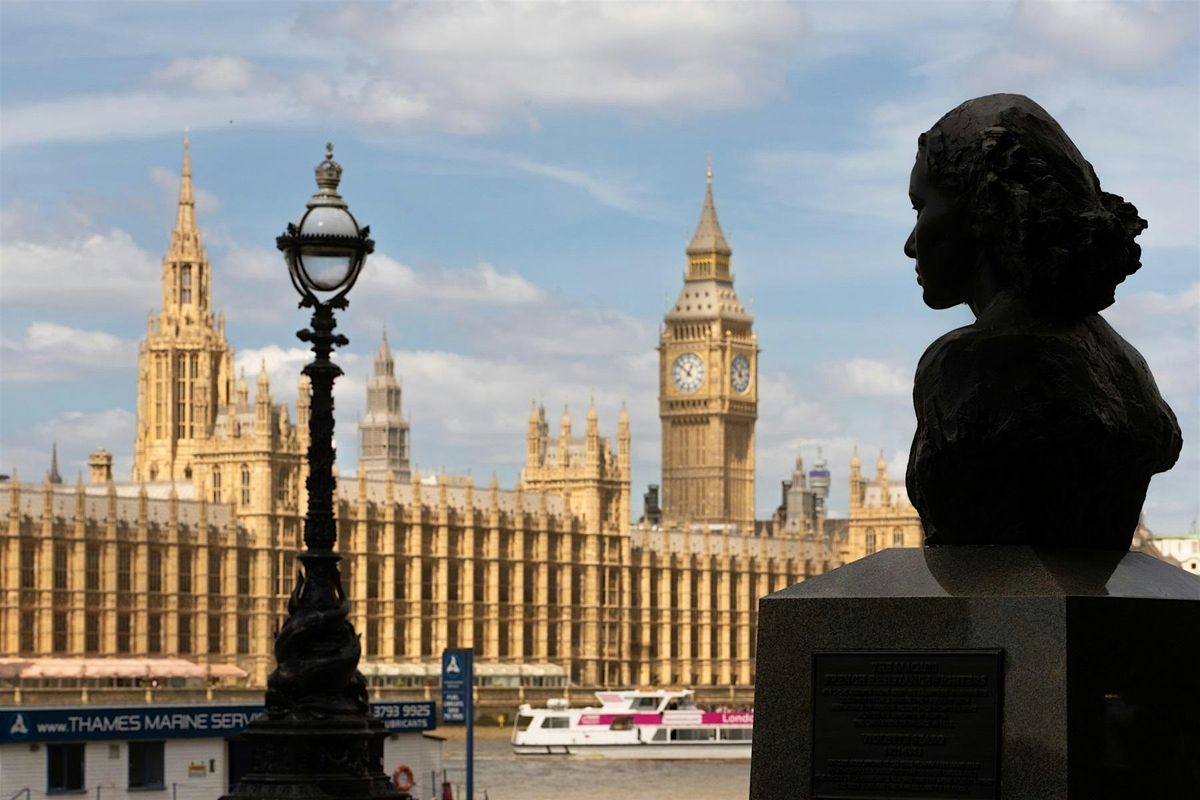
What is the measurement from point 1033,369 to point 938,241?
2.58 ft

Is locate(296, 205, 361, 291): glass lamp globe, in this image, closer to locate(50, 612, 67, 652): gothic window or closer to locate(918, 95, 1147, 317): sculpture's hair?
locate(918, 95, 1147, 317): sculpture's hair

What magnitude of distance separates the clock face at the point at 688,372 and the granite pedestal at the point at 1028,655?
147836 millimetres

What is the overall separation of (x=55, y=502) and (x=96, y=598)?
12.4 feet

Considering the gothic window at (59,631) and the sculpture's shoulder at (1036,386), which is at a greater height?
the sculpture's shoulder at (1036,386)

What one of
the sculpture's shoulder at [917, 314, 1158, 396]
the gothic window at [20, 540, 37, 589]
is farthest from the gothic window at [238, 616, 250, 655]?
the sculpture's shoulder at [917, 314, 1158, 396]

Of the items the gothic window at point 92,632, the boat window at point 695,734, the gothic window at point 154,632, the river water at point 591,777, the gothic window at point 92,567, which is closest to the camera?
the river water at point 591,777

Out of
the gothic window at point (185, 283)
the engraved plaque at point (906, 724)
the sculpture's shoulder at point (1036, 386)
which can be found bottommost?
the engraved plaque at point (906, 724)

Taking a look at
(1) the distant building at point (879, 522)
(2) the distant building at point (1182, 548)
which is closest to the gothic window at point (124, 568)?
(1) the distant building at point (879, 522)

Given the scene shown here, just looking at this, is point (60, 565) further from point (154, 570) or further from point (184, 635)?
point (184, 635)

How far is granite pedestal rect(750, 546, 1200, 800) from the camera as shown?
9.41 m

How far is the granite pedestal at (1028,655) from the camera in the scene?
30.9ft

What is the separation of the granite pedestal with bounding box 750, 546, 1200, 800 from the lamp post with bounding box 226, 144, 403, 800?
3.93 meters

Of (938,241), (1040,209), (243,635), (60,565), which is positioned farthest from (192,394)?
(1040,209)

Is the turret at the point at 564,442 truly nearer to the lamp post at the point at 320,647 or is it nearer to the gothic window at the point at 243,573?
the gothic window at the point at 243,573
